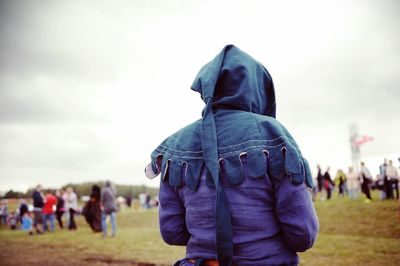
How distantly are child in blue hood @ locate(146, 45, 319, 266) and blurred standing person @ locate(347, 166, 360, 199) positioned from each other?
55.3 feet

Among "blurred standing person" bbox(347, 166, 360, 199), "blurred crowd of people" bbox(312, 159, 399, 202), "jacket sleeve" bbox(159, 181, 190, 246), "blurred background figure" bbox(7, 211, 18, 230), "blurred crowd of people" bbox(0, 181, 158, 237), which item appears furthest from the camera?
"blurred background figure" bbox(7, 211, 18, 230)

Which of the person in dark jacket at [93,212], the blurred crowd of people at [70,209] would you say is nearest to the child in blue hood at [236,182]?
the blurred crowd of people at [70,209]

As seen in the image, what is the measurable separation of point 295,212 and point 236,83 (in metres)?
0.76

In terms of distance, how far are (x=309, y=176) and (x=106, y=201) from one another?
44.1 feet

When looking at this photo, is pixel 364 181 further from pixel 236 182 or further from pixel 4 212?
pixel 4 212

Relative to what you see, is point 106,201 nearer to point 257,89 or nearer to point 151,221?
point 151,221

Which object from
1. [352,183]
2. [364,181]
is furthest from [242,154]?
[352,183]

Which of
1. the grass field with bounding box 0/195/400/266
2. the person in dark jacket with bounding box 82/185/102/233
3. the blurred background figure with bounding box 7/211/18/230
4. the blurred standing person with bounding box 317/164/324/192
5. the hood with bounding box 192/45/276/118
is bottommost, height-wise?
the blurred background figure with bounding box 7/211/18/230

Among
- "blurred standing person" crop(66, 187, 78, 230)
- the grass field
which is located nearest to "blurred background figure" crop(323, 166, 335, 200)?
the grass field

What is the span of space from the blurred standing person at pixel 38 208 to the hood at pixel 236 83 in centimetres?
1820

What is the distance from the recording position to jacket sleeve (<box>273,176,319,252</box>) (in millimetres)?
1708

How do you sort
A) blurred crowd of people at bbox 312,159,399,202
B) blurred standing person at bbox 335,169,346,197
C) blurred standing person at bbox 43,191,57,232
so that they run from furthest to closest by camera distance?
blurred standing person at bbox 335,169,346,197 → blurred standing person at bbox 43,191,57,232 → blurred crowd of people at bbox 312,159,399,202

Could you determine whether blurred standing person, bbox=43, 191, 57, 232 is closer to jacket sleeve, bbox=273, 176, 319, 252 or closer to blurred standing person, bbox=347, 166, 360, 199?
blurred standing person, bbox=347, 166, 360, 199

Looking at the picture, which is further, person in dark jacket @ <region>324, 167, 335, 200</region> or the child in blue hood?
person in dark jacket @ <region>324, 167, 335, 200</region>
